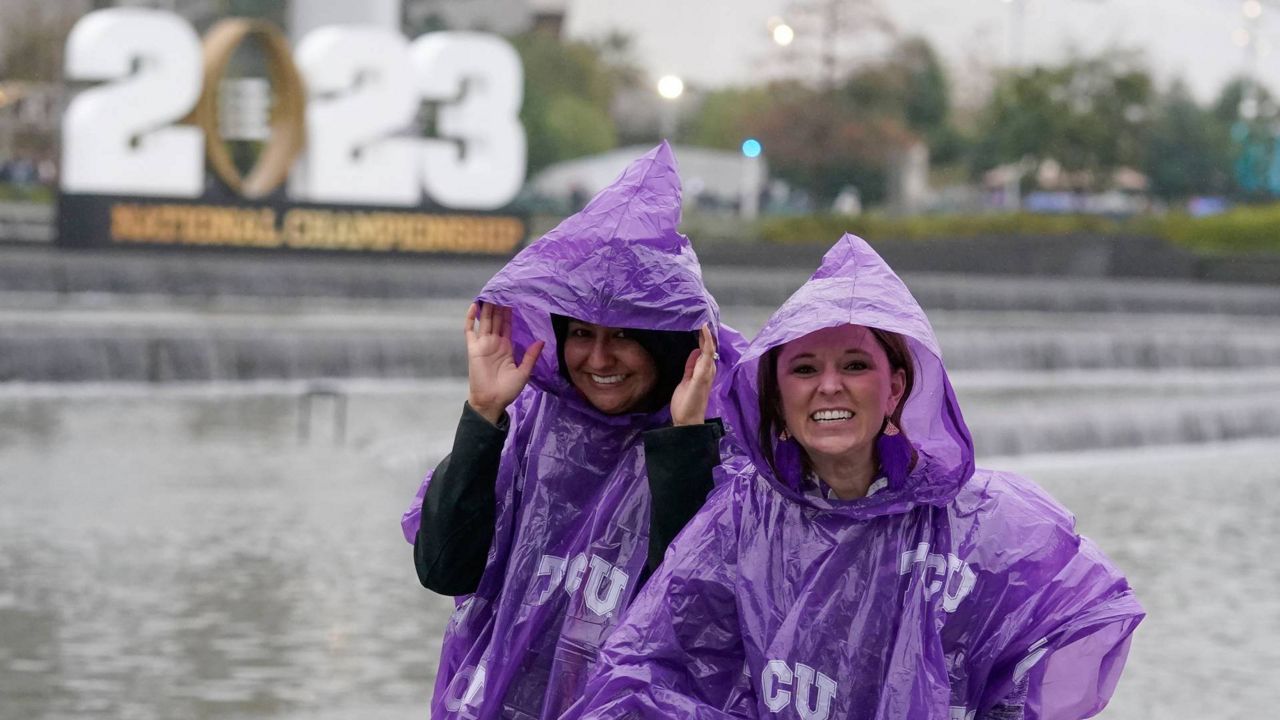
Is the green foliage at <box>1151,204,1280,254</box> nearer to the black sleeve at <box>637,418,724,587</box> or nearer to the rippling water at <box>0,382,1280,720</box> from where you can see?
the rippling water at <box>0,382,1280,720</box>

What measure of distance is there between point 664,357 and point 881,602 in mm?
666

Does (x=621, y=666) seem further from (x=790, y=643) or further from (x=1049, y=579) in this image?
(x=1049, y=579)

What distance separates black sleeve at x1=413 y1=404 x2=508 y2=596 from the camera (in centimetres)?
352

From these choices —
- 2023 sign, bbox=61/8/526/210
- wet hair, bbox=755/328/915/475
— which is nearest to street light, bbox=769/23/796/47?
2023 sign, bbox=61/8/526/210

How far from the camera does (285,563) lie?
959cm

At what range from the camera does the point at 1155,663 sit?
811 cm

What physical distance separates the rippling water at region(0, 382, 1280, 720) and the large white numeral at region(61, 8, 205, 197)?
10.7 m

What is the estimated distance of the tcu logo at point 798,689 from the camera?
302 centimetres

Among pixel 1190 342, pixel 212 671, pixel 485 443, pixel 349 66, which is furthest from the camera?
pixel 349 66

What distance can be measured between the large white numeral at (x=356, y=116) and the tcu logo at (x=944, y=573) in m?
25.3

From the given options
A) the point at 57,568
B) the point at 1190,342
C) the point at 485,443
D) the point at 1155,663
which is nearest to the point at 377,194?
the point at 1190,342

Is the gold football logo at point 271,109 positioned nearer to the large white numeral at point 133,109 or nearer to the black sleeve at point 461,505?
the large white numeral at point 133,109

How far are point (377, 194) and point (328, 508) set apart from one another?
56.7 ft

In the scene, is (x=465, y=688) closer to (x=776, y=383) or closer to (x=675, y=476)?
(x=675, y=476)
